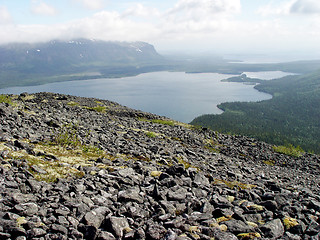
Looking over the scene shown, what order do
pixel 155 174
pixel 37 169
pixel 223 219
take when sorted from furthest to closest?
pixel 155 174 < pixel 37 169 < pixel 223 219

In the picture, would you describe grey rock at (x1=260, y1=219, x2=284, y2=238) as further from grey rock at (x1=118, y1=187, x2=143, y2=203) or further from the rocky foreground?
grey rock at (x1=118, y1=187, x2=143, y2=203)

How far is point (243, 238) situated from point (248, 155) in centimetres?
3511

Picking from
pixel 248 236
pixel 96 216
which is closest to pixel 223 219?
pixel 248 236

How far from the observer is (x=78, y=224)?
9.80 meters

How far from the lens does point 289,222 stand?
494 inches

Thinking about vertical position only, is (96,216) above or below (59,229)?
below

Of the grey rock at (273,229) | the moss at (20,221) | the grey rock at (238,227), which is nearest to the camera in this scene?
the moss at (20,221)

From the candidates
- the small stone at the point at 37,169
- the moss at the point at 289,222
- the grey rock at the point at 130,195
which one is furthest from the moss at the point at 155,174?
the moss at the point at 289,222

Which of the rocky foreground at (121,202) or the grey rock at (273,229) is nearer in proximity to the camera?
the rocky foreground at (121,202)

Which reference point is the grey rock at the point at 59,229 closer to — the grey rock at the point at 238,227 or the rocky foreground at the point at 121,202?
the rocky foreground at the point at 121,202

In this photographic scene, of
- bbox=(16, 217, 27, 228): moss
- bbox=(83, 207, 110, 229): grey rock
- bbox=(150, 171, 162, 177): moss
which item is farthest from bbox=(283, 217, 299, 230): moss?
bbox=(16, 217, 27, 228): moss

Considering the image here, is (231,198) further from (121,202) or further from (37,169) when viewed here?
(37,169)

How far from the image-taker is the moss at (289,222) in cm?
1230

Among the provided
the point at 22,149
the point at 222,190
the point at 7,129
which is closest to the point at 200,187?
the point at 222,190
